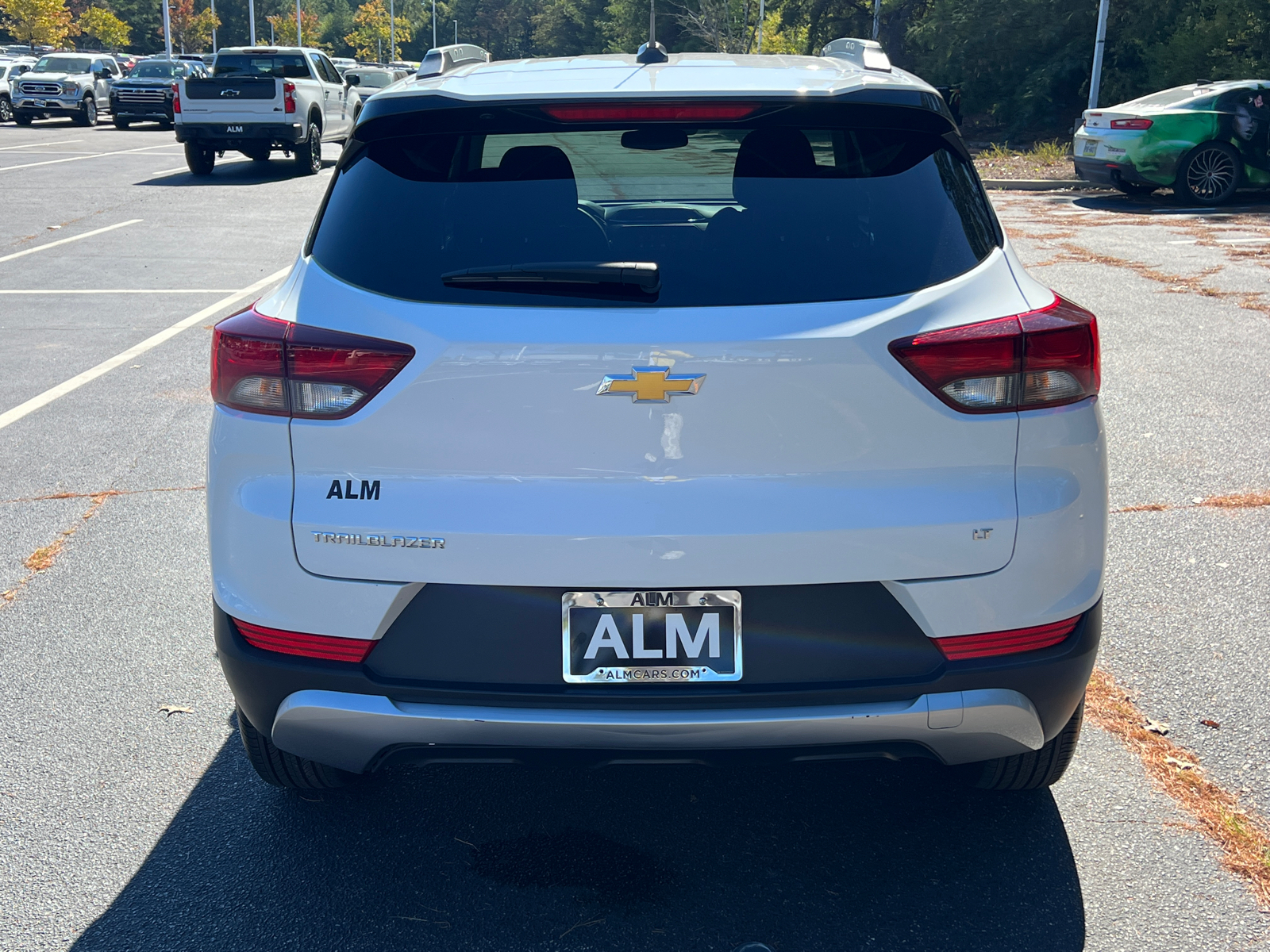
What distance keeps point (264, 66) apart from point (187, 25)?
70.0 m

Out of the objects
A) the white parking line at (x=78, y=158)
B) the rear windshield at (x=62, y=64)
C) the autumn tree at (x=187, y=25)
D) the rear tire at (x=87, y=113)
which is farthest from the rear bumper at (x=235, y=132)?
the autumn tree at (x=187, y=25)

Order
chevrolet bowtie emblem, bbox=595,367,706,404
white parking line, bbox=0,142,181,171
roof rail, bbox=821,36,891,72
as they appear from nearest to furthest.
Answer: chevrolet bowtie emblem, bbox=595,367,706,404 → roof rail, bbox=821,36,891,72 → white parking line, bbox=0,142,181,171

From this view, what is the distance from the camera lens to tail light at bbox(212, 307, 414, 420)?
8.17 feet

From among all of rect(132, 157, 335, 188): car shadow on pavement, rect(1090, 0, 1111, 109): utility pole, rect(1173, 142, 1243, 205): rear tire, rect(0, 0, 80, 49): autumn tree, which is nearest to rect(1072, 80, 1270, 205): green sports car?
rect(1173, 142, 1243, 205): rear tire

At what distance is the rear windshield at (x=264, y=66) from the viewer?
22.7m

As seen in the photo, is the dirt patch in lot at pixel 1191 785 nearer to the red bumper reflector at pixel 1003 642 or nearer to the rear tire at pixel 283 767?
the red bumper reflector at pixel 1003 642

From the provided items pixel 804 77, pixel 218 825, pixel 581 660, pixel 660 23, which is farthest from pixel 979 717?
pixel 660 23

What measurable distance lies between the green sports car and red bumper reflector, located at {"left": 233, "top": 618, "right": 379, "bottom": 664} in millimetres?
17340

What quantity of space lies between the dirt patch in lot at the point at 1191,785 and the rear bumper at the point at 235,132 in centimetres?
1946

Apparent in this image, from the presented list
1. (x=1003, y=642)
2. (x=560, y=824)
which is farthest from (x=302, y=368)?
(x=1003, y=642)

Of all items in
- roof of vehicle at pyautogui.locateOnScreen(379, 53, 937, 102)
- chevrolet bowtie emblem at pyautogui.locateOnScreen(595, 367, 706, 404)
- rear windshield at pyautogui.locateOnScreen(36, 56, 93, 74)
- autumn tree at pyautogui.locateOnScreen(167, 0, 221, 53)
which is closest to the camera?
chevrolet bowtie emblem at pyautogui.locateOnScreen(595, 367, 706, 404)

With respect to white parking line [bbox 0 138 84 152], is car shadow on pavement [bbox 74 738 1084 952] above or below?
below

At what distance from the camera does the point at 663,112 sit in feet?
8.64

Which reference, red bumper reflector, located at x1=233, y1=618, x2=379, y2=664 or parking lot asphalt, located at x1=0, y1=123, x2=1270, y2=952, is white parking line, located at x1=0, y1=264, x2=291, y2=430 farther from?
red bumper reflector, located at x1=233, y1=618, x2=379, y2=664
